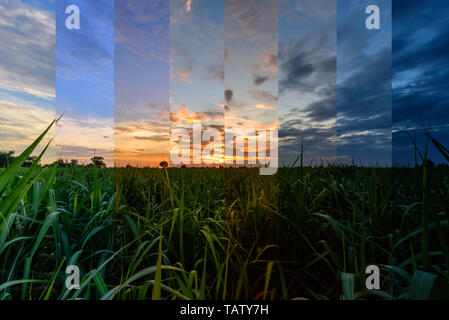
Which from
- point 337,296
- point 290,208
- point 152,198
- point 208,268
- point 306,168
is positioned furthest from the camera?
point 306,168

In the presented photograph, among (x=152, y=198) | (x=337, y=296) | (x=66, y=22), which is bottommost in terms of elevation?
(x=337, y=296)

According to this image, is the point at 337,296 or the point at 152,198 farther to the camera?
the point at 152,198

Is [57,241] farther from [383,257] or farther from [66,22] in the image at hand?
[383,257]

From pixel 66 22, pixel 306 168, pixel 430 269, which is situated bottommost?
pixel 430 269

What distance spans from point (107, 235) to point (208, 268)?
80 cm

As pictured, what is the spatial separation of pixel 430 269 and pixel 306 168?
1.91 m

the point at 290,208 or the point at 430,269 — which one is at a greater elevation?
the point at 290,208

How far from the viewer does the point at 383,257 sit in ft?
3.70
